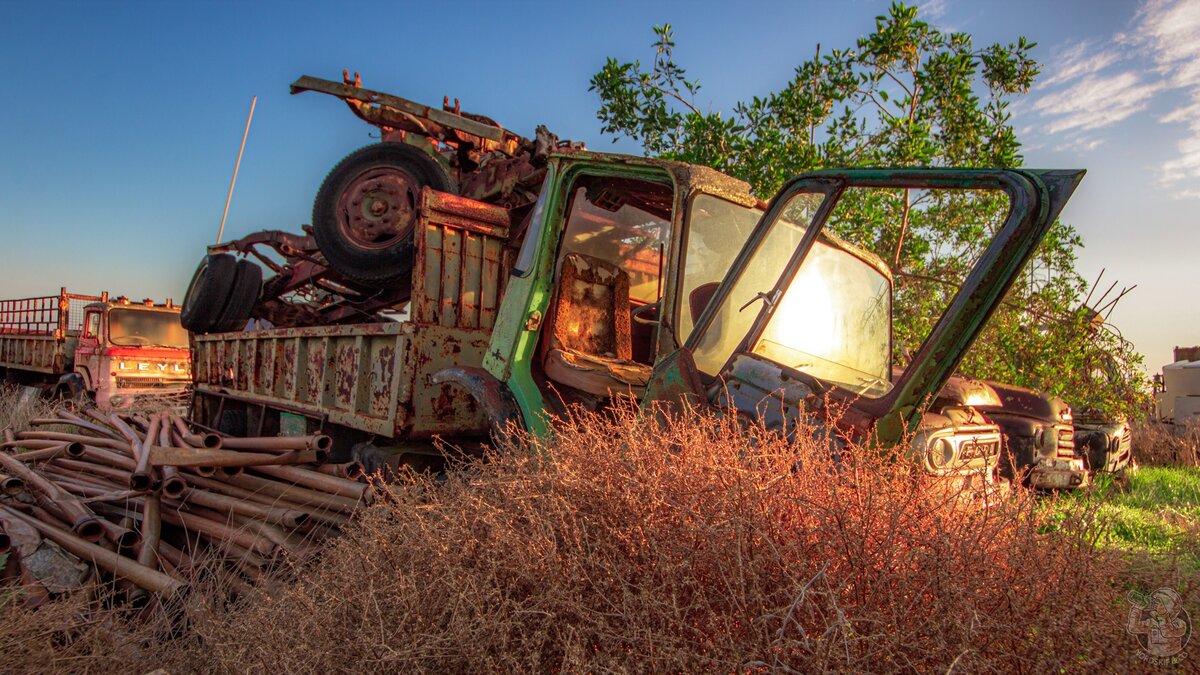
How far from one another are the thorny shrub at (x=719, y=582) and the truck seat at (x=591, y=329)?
143 cm

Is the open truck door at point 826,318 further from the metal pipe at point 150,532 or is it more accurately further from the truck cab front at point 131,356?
the truck cab front at point 131,356

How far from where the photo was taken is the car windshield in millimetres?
2984

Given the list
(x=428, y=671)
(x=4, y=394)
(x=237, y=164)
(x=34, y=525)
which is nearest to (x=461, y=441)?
(x=34, y=525)

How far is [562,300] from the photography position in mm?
4105

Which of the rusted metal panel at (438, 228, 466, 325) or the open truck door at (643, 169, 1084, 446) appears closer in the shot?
the open truck door at (643, 169, 1084, 446)

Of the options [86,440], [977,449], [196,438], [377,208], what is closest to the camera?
[977,449]

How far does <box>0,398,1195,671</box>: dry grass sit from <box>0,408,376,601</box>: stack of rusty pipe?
5.41 ft

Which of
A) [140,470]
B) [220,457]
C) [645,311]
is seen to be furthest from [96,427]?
[645,311]

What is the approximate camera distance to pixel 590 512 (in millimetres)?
2107

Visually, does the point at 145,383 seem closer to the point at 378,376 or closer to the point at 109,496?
the point at 109,496

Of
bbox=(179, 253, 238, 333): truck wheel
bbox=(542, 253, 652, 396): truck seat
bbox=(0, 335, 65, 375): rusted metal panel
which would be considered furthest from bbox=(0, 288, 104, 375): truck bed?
bbox=(542, 253, 652, 396): truck seat

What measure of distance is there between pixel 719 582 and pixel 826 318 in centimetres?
191

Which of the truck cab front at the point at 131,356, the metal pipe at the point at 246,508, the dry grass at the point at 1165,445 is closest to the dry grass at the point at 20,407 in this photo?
the truck cab front at the point at 131,356

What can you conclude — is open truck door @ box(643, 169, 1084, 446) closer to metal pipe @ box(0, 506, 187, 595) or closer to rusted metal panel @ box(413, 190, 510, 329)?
rusted metal panel @ box(413, 190, 510, 329)
